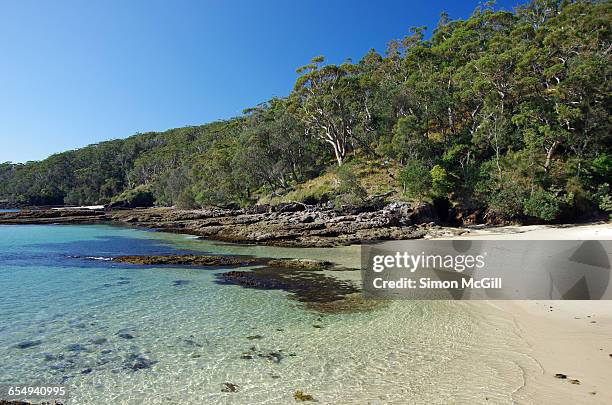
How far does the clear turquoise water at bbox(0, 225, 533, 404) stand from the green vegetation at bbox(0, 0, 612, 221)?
2881 centimetres

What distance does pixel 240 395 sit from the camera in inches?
283

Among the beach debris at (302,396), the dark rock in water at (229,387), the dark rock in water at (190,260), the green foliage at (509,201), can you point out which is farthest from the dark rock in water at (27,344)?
the green foliage at (509,201)

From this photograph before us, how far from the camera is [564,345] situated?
9031mm

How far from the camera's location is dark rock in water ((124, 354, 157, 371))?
27.7 ft

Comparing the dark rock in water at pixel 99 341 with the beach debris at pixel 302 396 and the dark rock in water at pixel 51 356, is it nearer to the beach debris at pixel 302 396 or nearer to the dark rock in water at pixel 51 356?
the dark rock in water at pixel 51 356

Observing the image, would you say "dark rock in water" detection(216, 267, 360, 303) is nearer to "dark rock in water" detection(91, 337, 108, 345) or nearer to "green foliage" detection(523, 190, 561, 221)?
"dark rock in water" detection(91, 337, 108, 345)

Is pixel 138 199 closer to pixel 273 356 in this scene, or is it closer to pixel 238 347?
pixel 238 347

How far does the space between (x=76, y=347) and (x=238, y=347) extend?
178 inches

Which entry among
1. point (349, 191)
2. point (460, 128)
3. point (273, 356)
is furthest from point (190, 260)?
point (460, 128)

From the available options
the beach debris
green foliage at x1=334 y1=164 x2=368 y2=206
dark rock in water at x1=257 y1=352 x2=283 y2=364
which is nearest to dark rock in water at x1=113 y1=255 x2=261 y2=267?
dark rock in water at x1=257 y1=352 x2=283 y2=364

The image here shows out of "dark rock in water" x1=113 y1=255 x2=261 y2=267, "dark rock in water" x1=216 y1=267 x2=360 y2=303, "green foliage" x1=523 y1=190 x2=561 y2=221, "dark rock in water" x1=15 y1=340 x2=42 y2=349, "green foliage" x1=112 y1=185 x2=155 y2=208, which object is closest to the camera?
"dark rock in water" x1=15 y1=340 x2=42 y2=349

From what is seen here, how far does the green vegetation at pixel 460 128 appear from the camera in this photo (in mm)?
35656

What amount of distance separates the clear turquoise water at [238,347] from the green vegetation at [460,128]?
2881 cm

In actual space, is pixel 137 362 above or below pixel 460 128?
below
